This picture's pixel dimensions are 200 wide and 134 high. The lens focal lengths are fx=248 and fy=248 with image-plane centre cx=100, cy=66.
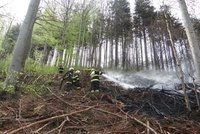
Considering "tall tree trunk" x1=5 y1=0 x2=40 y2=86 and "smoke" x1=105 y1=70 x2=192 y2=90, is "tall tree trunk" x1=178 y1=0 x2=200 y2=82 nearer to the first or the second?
"smoke" x1=105 y1=70 x2=192 y2=90

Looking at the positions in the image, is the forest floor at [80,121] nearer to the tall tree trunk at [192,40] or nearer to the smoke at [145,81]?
the tall tree trunk at [192,40]

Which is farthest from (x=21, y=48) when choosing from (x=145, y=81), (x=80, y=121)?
(x=145, y=81)

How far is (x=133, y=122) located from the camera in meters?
4.25

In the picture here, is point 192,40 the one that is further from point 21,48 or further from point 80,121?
point 80,121

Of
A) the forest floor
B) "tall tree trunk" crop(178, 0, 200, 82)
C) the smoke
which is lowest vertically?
the forest floor

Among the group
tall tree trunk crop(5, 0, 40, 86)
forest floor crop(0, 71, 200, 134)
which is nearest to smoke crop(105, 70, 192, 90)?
tall tree trunk crop(5, 0, 40, 86)

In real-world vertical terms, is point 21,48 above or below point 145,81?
above

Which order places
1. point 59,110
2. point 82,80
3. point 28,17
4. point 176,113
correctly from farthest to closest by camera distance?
point 82,80
point 28,17
point 176,113
point 59,110

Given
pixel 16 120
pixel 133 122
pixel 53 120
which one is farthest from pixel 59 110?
pixel 133 122

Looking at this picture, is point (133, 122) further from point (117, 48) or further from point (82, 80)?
point (117, 48)

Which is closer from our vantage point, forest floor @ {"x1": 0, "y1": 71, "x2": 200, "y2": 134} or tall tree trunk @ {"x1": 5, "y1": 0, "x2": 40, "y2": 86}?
forest floor @ {"x1": 0, "y1": 71, "x2": 200, "y2": 134}

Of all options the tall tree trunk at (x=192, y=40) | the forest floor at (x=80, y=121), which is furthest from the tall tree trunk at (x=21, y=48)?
the tall tree trunk at (x=192, y=40)

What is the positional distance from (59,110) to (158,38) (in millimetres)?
30294

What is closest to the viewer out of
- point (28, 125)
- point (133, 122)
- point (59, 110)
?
point (28, 125)
